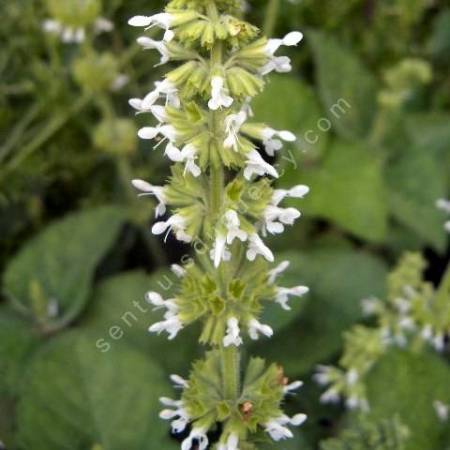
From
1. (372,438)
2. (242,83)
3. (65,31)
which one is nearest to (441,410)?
(372,438)

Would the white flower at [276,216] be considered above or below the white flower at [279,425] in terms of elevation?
above

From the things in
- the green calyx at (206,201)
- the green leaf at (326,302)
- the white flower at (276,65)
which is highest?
the white flower at (276,65)

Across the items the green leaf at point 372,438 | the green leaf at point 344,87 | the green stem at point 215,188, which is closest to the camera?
the green stem at point 215,188

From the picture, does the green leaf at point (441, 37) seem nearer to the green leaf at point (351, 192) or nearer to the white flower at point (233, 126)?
the green leaf at point (351, 192)

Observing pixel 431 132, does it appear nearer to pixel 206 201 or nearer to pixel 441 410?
pixel 441 410

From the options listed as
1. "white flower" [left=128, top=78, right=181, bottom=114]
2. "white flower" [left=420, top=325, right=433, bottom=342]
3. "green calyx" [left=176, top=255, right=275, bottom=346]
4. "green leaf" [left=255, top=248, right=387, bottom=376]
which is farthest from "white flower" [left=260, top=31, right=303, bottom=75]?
"green leaf" [left=255, top=248, right=387, bottom=376]

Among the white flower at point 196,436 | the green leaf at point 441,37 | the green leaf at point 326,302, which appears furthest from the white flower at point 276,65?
the green leaf at point 441,37

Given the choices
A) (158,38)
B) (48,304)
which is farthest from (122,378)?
(158,38)
